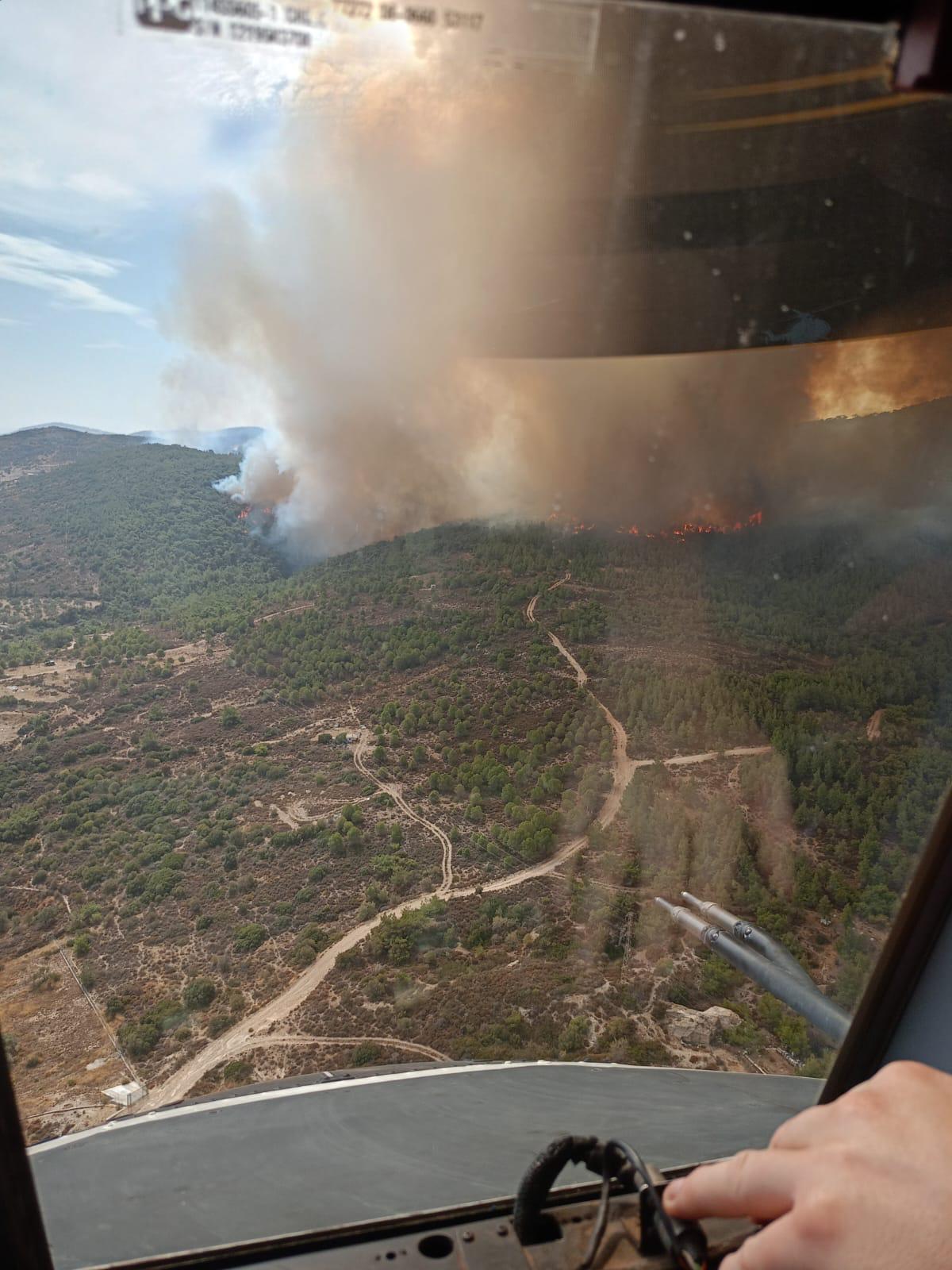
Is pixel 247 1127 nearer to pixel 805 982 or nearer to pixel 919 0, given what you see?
pixel 805 982

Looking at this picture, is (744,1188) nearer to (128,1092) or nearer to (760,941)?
(760,941)

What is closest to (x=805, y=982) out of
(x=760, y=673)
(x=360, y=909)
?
(x=360, y=909)

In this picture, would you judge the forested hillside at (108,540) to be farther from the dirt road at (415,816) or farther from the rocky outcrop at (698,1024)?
the rocky outcrop at (698,1024)

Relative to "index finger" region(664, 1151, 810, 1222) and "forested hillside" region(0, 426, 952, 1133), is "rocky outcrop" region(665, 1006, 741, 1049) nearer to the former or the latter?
"forested hillside" region(0, 426, 952, 1133)

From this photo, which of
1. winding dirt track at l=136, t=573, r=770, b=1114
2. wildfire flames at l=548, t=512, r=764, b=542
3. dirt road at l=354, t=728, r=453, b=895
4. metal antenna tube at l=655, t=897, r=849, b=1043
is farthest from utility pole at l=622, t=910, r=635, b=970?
wildfire flames at l=548, t=512, r=764, b=542

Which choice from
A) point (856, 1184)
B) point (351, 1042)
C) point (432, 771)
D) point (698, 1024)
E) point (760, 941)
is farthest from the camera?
point (432, 771)

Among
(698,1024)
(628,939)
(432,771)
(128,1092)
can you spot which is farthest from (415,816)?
(128,1092)
